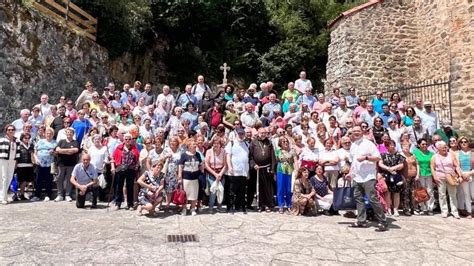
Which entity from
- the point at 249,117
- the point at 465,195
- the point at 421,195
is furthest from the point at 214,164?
the point at 465,195

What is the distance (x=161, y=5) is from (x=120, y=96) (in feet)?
36.7

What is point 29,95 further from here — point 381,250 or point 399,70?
point 399,70

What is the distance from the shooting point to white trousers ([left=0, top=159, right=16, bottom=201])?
799cm

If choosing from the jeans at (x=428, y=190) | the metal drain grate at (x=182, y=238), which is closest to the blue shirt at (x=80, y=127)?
the metal drain grate at (x=182, y=238)

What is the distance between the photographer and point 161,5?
20.7 m

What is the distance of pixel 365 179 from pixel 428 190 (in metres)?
2.22

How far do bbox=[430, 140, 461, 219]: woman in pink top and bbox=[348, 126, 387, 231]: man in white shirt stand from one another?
198 centimetres

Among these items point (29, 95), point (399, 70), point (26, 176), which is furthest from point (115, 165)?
point (399, 70)

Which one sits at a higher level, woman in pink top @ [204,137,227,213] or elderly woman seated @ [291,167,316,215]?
woman in pink top @ [204,137,227,213]

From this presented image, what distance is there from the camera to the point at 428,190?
7949mm

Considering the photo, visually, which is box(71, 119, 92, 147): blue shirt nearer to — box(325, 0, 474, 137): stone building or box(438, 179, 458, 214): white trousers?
box(438, 179, 458, 214): white trousers

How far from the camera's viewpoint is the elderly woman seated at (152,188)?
7132 millimetres

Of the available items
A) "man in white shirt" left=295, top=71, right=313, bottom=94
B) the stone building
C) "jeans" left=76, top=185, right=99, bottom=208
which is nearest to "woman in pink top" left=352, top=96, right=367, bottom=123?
"man in white shirt" left=295, top=71, right=313, bottom=94

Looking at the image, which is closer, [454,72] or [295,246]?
[295,246]
